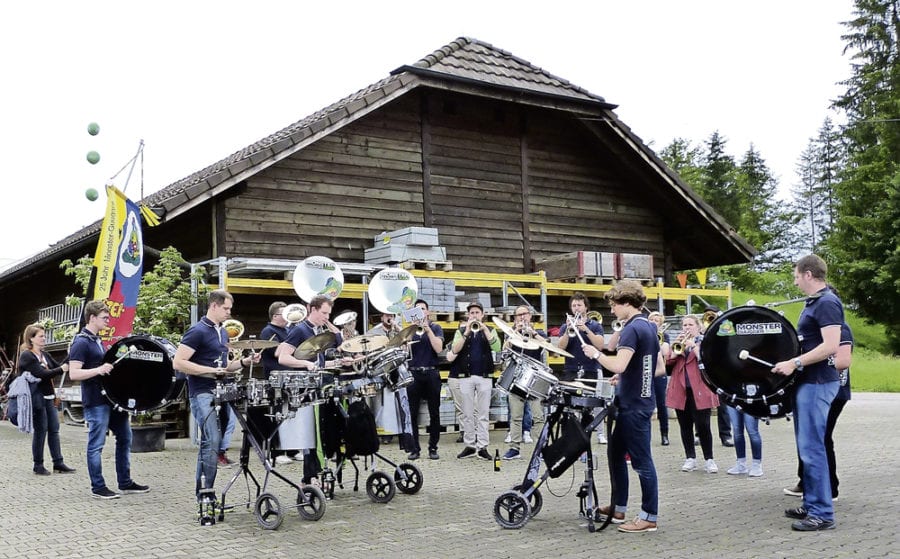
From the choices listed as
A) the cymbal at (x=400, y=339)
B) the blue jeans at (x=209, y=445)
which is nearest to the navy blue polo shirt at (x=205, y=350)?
the blue jeans at (x=209, y=445)

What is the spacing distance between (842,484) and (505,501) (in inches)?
151

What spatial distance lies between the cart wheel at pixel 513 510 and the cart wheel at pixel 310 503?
1.56m

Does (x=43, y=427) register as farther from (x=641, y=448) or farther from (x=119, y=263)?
(x=641, y=448)

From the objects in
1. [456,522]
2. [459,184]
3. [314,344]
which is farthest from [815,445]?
[459,184]

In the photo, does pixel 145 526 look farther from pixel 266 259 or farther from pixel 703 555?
pixel 266 259

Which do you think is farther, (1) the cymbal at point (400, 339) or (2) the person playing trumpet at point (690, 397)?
(2) the person playing trumpet at point (690, 397)

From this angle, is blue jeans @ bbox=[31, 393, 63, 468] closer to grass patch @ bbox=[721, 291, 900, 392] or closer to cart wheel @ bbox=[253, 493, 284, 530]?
cart wheel @ bbox=[253, 493, 284, 530]

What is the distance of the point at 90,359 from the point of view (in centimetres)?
895

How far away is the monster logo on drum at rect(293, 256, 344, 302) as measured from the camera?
42.6 ft

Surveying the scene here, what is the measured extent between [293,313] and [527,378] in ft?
18.2

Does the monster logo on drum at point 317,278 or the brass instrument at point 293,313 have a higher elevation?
the monster logo on drum at point 317,278

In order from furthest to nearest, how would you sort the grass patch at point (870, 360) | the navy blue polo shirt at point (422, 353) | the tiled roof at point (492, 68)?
the grass patch at point (870, 360)
the tiled roof at point (492, 68)
the navy blue polo shirt at point (422, 353)

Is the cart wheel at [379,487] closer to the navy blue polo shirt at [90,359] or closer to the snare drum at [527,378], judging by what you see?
the snare drum at [527,378]

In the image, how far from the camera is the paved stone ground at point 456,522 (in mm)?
6449
